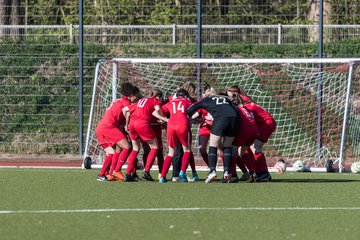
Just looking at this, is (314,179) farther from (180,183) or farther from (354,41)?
(354,41)

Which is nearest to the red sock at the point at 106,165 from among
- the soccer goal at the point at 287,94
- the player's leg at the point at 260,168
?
the player's leg at the point at 260,168

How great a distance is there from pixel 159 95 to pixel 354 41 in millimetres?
8255

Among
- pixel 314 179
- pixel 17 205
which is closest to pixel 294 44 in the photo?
pixel 314 179

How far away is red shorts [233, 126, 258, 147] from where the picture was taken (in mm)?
15055

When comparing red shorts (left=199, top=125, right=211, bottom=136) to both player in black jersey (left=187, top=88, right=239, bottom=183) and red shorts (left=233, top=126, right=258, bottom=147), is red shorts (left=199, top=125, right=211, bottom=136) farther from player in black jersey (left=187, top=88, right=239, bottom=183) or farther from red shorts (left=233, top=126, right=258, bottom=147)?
player in black jersey (left=187, top=88, right=239, bottom=183)

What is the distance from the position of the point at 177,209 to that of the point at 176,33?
41.2 ft

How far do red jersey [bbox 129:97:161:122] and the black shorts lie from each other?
42.4 inches

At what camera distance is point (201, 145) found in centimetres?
1628

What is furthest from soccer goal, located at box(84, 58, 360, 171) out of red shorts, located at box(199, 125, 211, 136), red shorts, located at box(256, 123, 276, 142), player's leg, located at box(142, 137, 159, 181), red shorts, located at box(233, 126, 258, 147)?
red shorts, located at box(233, 126, 258, 147)

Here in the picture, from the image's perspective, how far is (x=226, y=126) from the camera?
14742 mm

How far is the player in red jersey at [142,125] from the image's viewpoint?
1516 centimetres

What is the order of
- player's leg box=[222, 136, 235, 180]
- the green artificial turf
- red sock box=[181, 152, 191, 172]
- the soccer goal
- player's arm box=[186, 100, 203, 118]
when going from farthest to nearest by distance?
the soccer goal < red sock box=[181, 152, 191, 172] < player's leg box=[222, 136, 235, 180] < player's arm box=[186, 100, 203, 118] < the green artificial turf

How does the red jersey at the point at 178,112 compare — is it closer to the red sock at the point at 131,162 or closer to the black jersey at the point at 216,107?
the black jersey at the point at 216,107

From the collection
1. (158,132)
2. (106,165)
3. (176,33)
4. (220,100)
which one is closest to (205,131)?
(158,132)
